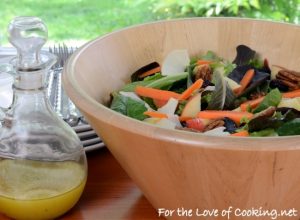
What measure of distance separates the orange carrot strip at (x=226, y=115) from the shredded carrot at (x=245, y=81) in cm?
9

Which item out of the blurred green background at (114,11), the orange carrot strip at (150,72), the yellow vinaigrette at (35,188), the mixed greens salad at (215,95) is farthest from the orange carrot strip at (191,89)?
the blurred green background at (114,11)

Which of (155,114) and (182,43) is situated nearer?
(155,114)

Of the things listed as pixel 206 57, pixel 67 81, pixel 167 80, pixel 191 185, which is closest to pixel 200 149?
pixel 191 185

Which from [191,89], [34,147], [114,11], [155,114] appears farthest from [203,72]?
[114,11]

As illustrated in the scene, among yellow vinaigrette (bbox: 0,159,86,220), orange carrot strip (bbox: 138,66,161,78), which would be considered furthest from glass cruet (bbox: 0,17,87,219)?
orange carrot strip (bbox: 138,66,161,78)

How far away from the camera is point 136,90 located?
2.64 ft

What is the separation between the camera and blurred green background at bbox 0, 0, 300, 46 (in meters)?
1.88

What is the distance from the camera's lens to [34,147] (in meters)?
0.68

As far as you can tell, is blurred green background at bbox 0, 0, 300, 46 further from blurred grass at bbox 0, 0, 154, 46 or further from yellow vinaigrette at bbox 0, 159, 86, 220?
yellow vinaigrette at bbox 0, 159, 86, 220

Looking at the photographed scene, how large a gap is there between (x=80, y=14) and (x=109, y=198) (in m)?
1.37

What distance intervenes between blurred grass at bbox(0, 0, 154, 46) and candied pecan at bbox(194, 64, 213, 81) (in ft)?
3.63

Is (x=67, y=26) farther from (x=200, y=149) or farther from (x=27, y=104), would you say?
(x=200, y=149)

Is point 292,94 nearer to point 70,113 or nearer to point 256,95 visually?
point 256,95

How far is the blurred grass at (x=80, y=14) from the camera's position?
195cm
